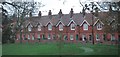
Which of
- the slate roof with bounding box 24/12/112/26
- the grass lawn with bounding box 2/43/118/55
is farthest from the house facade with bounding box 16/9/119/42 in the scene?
the grass lawn with bounding box 2/43/118/55

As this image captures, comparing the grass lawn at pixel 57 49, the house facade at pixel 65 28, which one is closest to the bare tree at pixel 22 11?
the house facade at pixel 65 28

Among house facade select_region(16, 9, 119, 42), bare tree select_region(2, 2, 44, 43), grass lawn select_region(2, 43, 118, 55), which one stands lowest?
grass lawn select_region(2, 43, 118, 55)

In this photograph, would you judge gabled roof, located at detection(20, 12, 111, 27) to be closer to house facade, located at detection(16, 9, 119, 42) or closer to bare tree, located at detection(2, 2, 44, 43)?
house facade, located at detection(16, 9, 119, 42)

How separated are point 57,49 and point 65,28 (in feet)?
1.49

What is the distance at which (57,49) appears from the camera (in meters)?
6.52

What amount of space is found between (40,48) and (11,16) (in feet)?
2.85

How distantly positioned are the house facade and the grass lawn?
0.11 m

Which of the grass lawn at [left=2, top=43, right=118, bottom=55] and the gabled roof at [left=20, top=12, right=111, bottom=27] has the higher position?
the gabled roof at [left=20, top=12, right=111, bottom=27]

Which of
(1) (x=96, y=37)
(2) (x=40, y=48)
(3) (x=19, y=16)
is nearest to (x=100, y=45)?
(1) (x=96, y=37)

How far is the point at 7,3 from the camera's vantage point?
6.41 metres

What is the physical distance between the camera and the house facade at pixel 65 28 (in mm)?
6457

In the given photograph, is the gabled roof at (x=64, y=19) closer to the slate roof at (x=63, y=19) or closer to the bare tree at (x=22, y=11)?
the slate roof at (x=63, y=19)

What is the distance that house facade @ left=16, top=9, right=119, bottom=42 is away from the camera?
21.2ft

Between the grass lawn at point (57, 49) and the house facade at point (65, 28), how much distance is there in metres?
0.11
